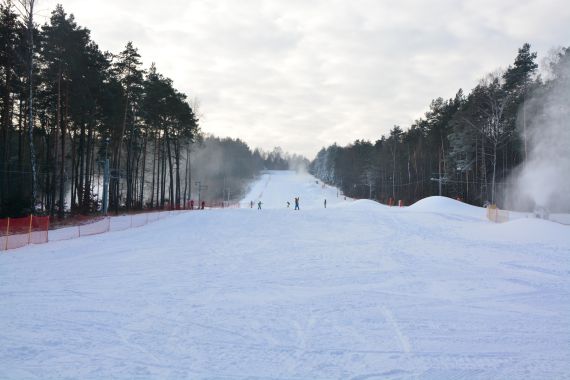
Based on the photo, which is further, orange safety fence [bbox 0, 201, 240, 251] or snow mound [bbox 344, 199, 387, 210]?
snow mound [bbox 344, 199, 387, 210]

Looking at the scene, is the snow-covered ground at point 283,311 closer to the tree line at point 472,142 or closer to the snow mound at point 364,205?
the snow mound at point 364,205

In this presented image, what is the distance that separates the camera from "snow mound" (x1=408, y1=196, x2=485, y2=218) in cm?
3456

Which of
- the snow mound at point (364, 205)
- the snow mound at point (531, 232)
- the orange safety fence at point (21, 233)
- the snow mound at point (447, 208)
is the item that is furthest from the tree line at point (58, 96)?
the snow mound at point (447, 208)

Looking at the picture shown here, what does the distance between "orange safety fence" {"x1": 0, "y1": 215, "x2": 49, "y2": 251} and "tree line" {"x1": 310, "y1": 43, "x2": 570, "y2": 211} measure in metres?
37.2

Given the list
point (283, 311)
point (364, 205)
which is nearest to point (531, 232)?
point (283, 311)

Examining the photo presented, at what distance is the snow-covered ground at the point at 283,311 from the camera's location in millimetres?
5652

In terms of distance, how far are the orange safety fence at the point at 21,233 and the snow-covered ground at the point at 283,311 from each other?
105cm

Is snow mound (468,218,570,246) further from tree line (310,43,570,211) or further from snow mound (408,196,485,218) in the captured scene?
tree line (310,43,570,211)

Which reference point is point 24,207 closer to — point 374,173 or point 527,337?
point 527,337

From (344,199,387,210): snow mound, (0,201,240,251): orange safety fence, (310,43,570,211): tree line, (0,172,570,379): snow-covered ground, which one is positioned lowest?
(0,172,570,379): snow-covered ground

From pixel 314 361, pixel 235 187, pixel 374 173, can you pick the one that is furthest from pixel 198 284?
pixel 235 187

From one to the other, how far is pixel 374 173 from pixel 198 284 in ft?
283

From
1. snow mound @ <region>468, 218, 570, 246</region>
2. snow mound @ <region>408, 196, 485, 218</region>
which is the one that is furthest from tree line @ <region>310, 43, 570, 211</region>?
snow mound @ <region>468, 218, 570, 246</region>

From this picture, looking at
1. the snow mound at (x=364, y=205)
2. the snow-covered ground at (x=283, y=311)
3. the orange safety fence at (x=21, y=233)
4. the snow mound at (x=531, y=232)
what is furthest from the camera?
the snow mound at (x=364, y=205)
